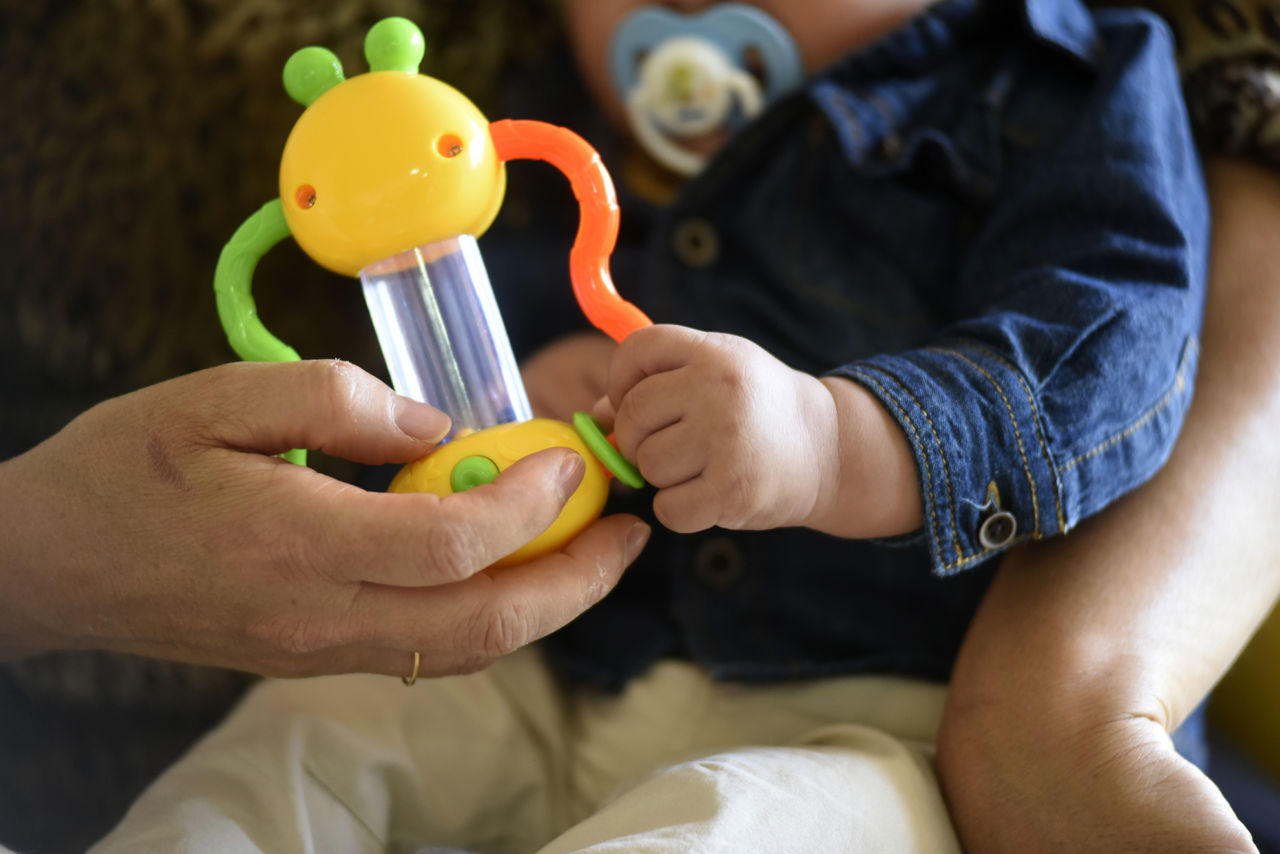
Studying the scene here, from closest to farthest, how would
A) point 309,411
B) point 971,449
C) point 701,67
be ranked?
1. point 309,411
2. point 971,449
3. point 701,67

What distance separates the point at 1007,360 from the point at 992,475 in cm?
8

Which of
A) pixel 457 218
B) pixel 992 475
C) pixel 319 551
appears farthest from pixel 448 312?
pixel 992 475

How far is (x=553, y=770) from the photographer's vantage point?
885mm

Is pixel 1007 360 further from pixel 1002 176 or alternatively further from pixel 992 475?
pixel 1002 176

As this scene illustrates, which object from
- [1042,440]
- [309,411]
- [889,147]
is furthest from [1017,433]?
[309,411]

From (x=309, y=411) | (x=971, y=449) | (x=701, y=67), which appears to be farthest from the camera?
(x=701, y=67)

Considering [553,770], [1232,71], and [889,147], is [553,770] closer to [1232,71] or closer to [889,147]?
[889,147]

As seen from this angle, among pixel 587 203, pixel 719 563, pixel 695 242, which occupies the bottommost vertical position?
pixel 719 563

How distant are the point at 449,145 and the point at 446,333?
12cm

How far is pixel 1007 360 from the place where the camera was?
67 centimetres

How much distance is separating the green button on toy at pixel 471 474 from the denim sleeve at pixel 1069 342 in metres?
0.25

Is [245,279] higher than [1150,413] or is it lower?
higher

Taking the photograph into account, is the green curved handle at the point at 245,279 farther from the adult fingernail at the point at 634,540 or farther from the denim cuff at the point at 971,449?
the denim cuff at the point at 971,449

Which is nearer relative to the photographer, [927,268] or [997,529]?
[997,529]
